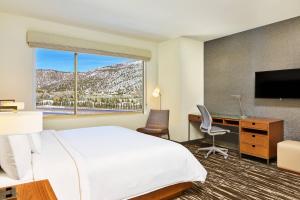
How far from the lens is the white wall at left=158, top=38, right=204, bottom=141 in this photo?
4617 mm

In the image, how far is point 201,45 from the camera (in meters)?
5.00

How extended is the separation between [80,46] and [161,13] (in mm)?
1675

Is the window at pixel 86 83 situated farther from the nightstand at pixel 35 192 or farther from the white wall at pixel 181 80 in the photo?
the nightstand at pixel 35 192

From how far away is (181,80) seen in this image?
15.1 feet

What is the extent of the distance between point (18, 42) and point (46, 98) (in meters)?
1.06

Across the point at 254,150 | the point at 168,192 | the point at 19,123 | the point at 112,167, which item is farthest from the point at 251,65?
the point at 19,123

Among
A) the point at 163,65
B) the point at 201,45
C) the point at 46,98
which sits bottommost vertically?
the point at 46,98

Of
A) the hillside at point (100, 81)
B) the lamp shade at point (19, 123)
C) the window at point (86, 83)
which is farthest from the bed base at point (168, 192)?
the hillside at point (100, 81)

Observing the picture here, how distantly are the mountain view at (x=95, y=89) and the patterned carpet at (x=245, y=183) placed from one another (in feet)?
7.54

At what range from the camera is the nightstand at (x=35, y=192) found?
1.07 m

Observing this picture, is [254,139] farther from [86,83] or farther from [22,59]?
[22,59]

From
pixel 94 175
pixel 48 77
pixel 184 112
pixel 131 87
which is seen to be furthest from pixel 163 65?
pixel 94 175

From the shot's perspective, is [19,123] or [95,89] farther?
[95,89]

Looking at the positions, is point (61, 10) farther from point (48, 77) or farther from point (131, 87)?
point (131, 87)
